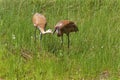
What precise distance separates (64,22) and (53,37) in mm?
653

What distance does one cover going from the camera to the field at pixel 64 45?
558 centimetres

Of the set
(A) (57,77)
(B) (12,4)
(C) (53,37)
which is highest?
(B) (12,4)

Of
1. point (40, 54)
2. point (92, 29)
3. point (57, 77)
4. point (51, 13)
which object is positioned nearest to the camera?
point (57, 77)

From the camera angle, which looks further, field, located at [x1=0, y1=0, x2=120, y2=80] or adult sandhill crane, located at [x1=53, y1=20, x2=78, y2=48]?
adult sandhill crane, located at [x1=53, y1=20, x2=78, y2=48]

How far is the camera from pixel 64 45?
6234 millimetres

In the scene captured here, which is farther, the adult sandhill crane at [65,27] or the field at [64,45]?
the adult sandhill crane at [65,27]

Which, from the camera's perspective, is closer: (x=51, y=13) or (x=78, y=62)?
(x=78, y=62)

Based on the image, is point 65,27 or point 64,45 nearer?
point 65,27

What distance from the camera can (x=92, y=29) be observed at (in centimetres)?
664

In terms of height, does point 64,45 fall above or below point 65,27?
below

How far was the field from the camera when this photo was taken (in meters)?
5.58

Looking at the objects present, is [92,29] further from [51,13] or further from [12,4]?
[12,4]

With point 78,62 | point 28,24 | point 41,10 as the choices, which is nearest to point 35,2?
point 41,10

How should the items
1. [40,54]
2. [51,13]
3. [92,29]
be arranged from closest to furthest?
[40,54] → [92,29] → [51,13]
